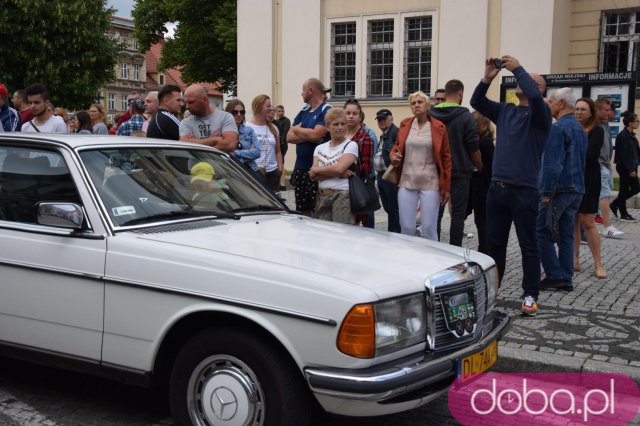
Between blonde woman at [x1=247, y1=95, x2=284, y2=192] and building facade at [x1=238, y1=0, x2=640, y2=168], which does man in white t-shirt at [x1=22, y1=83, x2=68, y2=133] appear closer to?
blonde woman at [x1=247, y1=95, x2=284, y2=192]

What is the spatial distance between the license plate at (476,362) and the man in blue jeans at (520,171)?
241cm

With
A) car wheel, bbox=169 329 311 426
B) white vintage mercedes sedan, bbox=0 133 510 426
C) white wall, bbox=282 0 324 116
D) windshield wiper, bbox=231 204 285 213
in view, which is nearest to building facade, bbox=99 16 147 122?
white wall, bbox=282 0 324 116

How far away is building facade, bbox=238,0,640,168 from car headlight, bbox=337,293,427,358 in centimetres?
1763

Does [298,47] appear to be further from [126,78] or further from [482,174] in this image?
[126,78]

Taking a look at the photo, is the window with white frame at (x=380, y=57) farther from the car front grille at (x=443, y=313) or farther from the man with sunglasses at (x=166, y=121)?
the car front grille at (x=443, y=313)

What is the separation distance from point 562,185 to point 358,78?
16.6 m

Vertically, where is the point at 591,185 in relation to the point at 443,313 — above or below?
above

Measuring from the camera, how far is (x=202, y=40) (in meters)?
37.3

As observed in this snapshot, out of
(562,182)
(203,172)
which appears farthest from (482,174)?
(203,172)

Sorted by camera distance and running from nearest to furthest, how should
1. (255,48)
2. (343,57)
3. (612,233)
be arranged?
(612,233) → (343,57) → (255,48)

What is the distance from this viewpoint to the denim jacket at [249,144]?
8055mm

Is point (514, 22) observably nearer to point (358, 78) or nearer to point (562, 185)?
point (358, 78)

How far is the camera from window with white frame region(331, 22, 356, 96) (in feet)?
77.5

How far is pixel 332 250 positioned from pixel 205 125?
3.57 m
